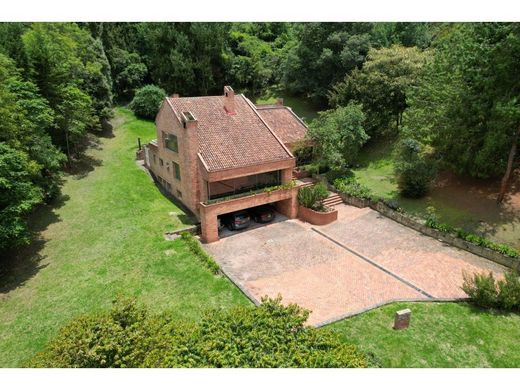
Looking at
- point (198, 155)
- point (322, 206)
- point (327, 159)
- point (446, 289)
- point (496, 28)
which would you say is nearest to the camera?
point (446, 289)

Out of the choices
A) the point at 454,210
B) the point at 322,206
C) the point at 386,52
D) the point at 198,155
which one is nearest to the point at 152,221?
the point at 198,155

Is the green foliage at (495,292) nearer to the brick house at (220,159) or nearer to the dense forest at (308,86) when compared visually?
the dense forest at (308,86)

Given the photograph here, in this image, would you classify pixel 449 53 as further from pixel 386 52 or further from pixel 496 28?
pixel 386 52

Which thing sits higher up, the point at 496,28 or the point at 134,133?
the point at 496,28

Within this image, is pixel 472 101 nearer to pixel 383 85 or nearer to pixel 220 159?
pixel 383 85

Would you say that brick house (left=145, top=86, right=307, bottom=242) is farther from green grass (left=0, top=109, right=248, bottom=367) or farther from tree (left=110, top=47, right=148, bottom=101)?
tree (left=110, top=47, right=148, bottom=101)

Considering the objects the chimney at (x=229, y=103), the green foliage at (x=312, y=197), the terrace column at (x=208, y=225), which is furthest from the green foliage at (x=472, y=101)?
the terrace column at (x=208, y=225)

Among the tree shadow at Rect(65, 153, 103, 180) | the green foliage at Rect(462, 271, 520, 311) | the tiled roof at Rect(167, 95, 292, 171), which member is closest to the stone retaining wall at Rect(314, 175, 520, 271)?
the green foliage at Rect(462, 271, 520, 311)
